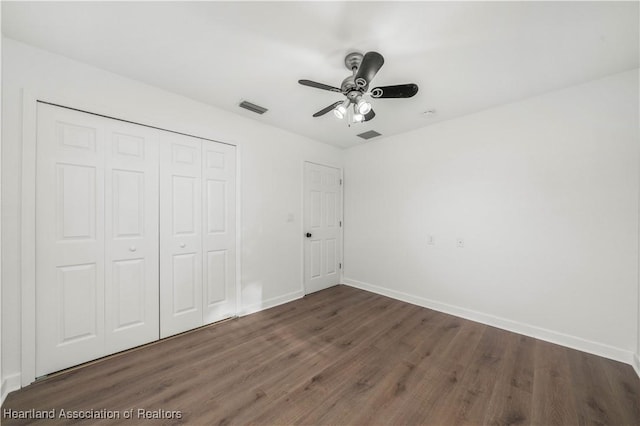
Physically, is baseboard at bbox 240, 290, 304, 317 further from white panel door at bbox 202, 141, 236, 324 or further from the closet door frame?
the closet door frame

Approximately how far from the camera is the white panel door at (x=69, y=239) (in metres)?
1.82

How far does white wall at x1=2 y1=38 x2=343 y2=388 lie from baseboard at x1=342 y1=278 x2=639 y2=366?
176 centimetres

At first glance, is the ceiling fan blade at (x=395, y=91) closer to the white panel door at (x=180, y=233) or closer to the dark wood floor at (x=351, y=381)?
the white panel door at (x=180, y=233)

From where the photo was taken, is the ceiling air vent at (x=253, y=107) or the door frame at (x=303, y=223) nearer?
the ceiling air vent at (x=253, y=107)

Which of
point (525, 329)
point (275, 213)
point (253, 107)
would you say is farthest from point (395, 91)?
point (525, 329)

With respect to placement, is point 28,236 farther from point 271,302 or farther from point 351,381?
point 351,381

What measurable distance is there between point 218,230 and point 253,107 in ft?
5.05

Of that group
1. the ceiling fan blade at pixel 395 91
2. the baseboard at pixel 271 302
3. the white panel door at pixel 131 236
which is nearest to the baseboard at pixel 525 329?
the baseboard at pixel 271 302

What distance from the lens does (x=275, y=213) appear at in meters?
3.34

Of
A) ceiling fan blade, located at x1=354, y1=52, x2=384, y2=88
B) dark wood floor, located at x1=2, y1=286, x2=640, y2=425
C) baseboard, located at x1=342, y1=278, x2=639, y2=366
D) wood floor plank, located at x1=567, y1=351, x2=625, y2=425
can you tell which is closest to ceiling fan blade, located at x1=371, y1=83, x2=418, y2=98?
ceiling fan blade, located at x1=354, y1=52, x2=384, y2=88

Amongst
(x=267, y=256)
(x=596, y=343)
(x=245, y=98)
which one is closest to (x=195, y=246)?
(x=267, y=256)

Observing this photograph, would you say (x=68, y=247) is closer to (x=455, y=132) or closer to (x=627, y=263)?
(x=455, y=132)

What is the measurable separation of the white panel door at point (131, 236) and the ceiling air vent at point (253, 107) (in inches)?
37.9

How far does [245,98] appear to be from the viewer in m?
2.55
